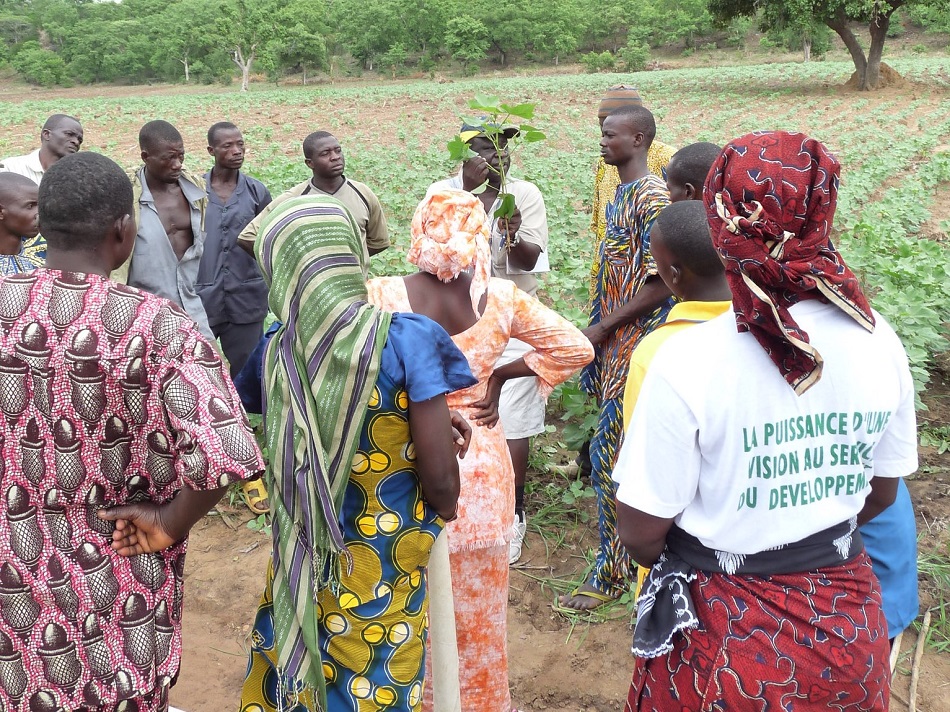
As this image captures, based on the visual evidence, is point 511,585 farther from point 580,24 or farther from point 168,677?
point 580,24

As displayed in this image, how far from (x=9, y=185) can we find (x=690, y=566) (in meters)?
2.53

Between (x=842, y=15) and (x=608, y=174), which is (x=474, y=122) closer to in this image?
(x=608, y=174)

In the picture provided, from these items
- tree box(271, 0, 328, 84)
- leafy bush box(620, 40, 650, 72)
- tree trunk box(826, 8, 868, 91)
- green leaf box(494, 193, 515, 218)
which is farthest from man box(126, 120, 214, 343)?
tree box(271, 0, 328, 84)

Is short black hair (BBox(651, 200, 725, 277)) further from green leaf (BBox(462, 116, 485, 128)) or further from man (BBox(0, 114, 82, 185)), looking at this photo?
man (BBox(0, 114, 82, 185))

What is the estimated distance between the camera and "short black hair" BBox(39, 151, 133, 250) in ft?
5.40

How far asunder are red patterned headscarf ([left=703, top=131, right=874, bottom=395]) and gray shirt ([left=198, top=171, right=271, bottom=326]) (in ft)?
11.5

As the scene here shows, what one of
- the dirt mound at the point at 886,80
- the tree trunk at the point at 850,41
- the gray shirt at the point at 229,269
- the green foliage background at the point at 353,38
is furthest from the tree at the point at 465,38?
the gray shirt at the point at 229,269

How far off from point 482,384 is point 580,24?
66.2 metres

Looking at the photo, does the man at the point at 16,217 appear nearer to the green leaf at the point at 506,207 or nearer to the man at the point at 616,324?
the green leaf at the point at 506,207

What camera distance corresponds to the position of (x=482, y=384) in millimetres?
2424

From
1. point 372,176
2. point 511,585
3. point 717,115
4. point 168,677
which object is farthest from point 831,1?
point 168,677

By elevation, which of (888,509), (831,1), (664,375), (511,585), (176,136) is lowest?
(511,585)

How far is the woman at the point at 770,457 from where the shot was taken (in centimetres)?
141

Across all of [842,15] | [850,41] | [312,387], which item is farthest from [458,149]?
[850,41]
